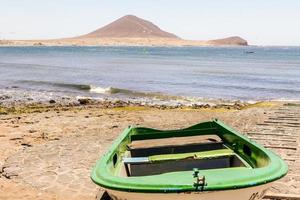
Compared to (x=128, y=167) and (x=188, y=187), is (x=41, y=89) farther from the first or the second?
(x=188, y=187)

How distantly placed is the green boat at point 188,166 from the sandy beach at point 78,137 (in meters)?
1.34

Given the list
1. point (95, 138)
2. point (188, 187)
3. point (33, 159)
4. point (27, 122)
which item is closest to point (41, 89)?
point (27, 122)

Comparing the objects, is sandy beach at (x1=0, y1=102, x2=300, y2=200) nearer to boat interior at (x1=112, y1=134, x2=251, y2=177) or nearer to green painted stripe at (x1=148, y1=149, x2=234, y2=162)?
boat interior at (x1=112, y1=134, x2=251, y2=177)

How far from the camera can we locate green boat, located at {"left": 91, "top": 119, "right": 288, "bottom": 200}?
5688mm

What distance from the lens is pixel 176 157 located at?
8.06 m

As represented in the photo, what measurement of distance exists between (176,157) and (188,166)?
28 cm

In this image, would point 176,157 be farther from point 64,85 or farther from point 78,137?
point 64,85

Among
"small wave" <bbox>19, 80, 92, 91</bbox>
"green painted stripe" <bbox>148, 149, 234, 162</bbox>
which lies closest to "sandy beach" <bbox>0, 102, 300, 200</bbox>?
"green painted stripe" <bbox>148, 149, 234, 162</bbox>

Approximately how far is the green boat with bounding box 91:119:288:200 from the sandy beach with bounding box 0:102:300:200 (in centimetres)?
134

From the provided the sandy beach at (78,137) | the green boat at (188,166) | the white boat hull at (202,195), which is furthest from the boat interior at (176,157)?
the white boat hull at (202,195)

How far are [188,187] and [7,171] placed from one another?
252 inches

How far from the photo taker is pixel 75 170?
10.6 m

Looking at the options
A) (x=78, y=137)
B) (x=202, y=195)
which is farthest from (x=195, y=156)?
(x=78, y=137)

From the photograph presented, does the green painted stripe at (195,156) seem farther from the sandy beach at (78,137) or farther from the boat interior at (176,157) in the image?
the sandy beach at (78,137)
